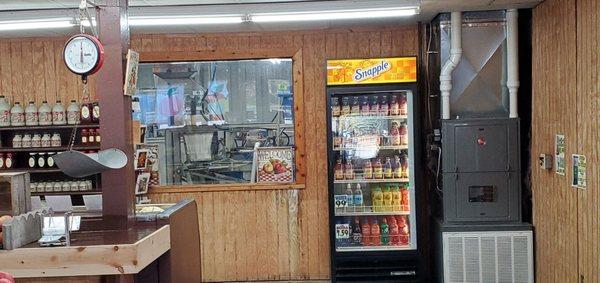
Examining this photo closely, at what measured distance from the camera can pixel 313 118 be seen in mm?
6340

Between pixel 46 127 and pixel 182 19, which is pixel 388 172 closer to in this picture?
pixel 182 19

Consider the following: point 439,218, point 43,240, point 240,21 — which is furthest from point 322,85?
point 43,240

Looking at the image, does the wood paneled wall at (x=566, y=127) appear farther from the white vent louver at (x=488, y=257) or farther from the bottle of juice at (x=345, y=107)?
the bottle of juice at (x=345, y=107)

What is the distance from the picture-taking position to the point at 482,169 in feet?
17.4

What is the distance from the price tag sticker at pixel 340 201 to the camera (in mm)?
5855

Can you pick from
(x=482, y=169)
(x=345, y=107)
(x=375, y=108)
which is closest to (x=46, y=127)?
(x=345, y=107)

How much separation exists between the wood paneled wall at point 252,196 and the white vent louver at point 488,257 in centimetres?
156

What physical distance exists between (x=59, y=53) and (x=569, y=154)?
5.35 m

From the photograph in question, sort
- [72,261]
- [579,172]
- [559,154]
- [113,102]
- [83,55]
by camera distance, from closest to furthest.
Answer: [72,261], [83,55], [113,102], [579,172], [559,154]

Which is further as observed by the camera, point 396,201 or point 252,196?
point 252,196

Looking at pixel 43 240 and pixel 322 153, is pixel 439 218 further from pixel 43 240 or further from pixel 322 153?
pixel 43 240

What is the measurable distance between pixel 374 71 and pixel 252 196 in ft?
6.58

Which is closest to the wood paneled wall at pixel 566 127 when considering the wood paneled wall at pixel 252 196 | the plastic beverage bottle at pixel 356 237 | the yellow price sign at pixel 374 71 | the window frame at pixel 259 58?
the yellow price sign at pixel 374 71

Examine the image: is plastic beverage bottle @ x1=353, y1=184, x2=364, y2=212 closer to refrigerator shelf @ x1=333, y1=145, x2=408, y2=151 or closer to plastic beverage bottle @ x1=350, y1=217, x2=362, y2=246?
plastic beverage bottle @ x1=350, y1=217, x2=362, y2=246
